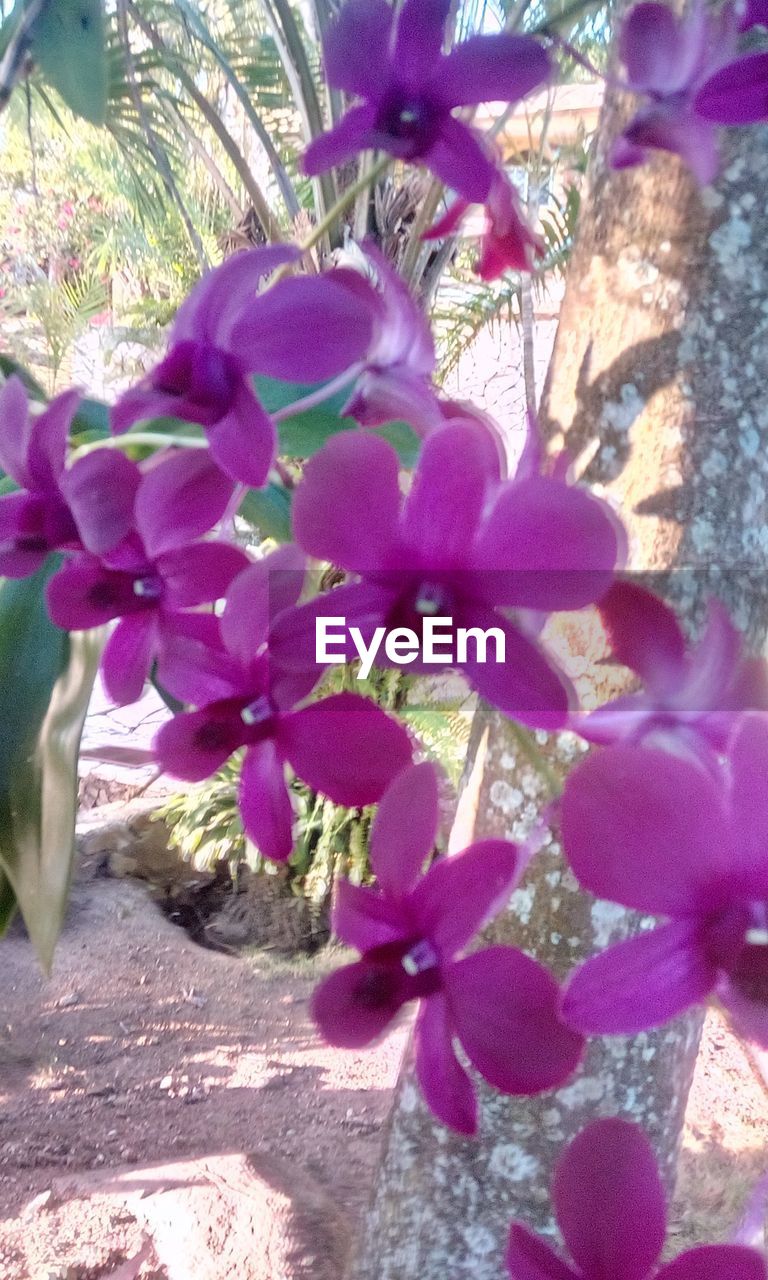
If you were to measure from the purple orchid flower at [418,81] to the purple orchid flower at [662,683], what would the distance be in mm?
180

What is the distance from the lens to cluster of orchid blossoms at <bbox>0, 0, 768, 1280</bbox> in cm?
15

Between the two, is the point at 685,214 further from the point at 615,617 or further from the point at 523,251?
the point at 615,617

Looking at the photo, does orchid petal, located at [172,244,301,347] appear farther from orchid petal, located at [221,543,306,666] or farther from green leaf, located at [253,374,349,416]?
green leaf, located at [253,374,349,416]

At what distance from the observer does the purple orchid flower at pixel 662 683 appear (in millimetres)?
184

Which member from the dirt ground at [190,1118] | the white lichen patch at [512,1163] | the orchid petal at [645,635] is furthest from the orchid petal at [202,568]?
the dirt ground at [190,1118]

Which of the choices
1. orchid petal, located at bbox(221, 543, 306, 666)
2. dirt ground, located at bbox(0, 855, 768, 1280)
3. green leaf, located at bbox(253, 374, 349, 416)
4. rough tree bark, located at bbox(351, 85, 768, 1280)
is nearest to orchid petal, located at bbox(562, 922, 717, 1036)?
orchid petal, located at bbox(221, 543, 306, 666)

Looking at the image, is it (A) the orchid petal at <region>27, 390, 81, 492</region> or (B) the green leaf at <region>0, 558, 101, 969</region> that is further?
(B) the green leaf at <region>0, 558, 101, 969</region>

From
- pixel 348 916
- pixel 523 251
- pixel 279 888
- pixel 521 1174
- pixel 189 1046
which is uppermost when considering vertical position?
pixel 523 251

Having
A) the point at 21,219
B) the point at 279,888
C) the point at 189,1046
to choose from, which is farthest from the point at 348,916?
the point at 21,219

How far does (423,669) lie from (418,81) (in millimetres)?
210

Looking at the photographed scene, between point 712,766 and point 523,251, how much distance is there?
0.25 m

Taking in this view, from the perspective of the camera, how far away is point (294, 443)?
45 centimetres

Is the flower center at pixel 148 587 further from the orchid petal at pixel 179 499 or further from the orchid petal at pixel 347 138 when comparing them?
the orchid petal at pixel 347 138

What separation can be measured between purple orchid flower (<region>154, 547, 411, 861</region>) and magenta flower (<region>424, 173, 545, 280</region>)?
0.19m
